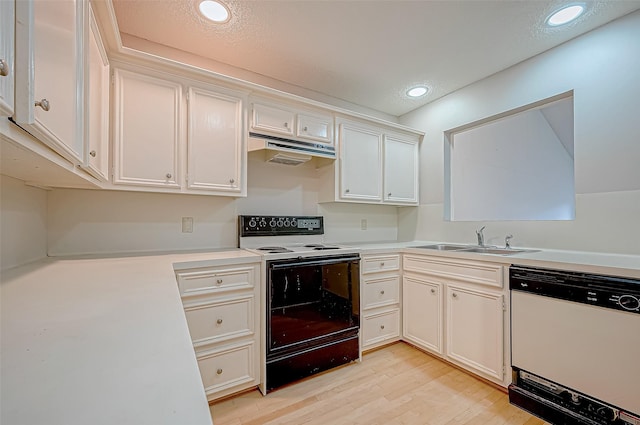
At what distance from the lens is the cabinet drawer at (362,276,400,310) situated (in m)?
2.37

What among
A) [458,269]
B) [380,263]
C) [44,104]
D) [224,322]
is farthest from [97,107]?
[458,269]

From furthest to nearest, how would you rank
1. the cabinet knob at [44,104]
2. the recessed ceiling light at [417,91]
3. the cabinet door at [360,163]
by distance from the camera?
the recessed ceiling light at [417,91] < the cabinet door at [360,163] < the cabinet knob at [44,104]

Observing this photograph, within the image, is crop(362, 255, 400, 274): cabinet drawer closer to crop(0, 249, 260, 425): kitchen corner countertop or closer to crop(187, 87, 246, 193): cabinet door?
crop(187, 87, 246, 193): cabinet door

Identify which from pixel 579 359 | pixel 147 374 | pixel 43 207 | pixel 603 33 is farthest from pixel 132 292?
pixel 603 33

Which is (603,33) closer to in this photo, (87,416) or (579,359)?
(579,359)

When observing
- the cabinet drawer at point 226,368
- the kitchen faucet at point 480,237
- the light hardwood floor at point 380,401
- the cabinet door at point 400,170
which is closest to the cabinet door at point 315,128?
the cabinet door at point 400,170

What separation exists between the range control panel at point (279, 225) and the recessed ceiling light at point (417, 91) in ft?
5.36

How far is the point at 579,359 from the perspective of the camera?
148 cm

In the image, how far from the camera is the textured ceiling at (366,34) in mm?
1735

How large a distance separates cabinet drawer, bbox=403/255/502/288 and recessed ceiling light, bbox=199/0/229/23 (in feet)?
7.78

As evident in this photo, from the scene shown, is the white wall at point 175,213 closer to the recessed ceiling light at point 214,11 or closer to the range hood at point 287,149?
the range hood at point 287,149

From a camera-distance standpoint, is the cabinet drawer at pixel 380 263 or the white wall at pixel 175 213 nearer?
the white wall at pixel 175 213

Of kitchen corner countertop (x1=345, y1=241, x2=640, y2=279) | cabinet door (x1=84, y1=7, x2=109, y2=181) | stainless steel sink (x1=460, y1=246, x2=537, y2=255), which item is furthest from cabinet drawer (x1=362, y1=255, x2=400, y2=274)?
cabinet door (x1=84, y1=7, x2=109, y2=181)

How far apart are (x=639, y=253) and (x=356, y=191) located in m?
2.00
